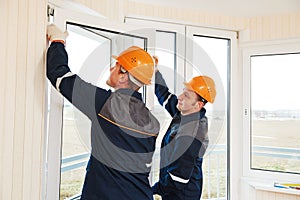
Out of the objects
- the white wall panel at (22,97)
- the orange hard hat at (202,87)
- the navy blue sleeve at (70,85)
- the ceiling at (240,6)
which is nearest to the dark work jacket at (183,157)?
the orange hard hat at (202,87)

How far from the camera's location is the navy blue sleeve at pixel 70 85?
4.77 ft

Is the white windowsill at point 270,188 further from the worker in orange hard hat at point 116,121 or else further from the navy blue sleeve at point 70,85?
the navy blue sleeve at point 70,85

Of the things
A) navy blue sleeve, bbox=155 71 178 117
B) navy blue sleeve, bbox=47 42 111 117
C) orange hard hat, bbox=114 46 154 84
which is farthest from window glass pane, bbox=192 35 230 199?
navy blue sleeve, bbox=47 42 111 117

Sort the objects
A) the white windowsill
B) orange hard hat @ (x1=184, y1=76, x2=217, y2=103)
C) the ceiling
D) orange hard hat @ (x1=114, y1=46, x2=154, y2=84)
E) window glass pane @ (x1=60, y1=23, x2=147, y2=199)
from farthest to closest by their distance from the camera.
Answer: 1. the white windowsill
2. the ceiling
3. orange hard hat @ (x1=184, y1=76, x2=217, y2=103)
4. window glass pane @ (x1=60, y1=23, x2=147, y2=199)
5. orange hard hat @ (x1=114, y1=46, x2=154, y2=84)

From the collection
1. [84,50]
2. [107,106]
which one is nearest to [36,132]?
[107,106]

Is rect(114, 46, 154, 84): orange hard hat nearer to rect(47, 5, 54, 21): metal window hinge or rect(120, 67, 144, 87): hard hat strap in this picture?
rect(120, 67, 144, 87): hard hat strap

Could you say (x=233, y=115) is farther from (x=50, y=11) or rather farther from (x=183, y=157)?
(x=50, y=11)

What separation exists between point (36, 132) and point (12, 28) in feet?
1.62

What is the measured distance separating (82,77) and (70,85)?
0.41m

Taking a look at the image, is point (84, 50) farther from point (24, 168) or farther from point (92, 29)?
point (24, 168)

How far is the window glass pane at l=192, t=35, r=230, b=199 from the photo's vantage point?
297 centimetres

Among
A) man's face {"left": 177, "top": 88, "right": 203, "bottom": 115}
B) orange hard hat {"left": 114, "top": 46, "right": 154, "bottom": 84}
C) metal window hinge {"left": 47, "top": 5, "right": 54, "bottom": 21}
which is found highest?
metal window hinge {"left": 47, "top": 5, "right": 54, "bottom": 21}

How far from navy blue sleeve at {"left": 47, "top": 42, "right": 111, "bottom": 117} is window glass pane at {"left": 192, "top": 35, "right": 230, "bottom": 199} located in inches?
64.3

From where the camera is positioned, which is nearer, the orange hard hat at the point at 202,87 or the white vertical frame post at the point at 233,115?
the orange hard hat at the point at 202,87
